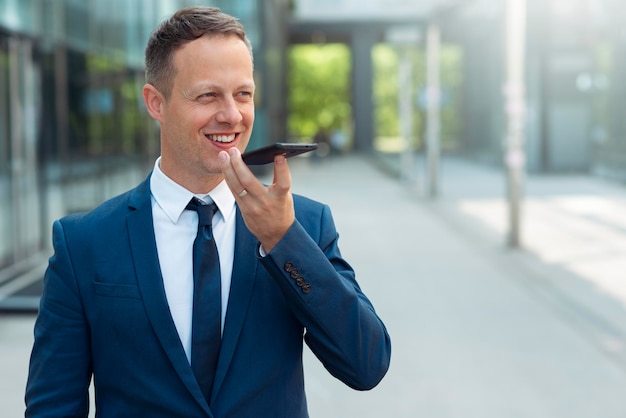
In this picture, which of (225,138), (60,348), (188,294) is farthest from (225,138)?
(60,348)

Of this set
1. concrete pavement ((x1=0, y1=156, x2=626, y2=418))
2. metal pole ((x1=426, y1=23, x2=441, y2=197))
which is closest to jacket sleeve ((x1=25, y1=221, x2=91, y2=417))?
concrete pavement ((x1=0, y1=156, x2=626, y2=418))

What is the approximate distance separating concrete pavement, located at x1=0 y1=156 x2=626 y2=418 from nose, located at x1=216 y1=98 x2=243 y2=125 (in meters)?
4.09

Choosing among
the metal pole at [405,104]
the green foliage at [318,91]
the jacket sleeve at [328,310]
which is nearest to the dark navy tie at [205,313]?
the jacket sleeve at [328,310]

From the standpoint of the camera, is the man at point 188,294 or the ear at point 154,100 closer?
the man at point 188,294

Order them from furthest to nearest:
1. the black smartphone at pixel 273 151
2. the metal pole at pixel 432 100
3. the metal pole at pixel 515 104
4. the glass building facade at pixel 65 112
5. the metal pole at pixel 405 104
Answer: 1. the metal pole at pixel 405 104
2. the metal pole at pixel 432 100
3. the metal pole at pixel 515 104
4. the glass building facade at pixel 65 112
5. the black smartphone at pixel 273 151

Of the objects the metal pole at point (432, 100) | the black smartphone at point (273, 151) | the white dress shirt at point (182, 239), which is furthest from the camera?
the metal pole at point (432, 100)

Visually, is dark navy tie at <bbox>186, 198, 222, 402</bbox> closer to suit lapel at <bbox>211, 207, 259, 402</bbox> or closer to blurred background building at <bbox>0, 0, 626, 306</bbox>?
suit lapel at <bbox>211, 207, 259, 402</bbox>

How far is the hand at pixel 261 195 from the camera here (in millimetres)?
1780

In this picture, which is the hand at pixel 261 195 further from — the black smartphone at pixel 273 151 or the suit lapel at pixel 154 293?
the suit lapel at pixel 154 293

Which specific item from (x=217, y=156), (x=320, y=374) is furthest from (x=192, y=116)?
(x=320, y=374)

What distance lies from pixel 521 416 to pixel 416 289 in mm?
4273

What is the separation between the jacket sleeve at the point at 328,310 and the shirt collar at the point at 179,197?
21cm

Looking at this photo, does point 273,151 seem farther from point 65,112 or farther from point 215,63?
point 65,112

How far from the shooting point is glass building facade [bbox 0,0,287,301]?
11312mm
